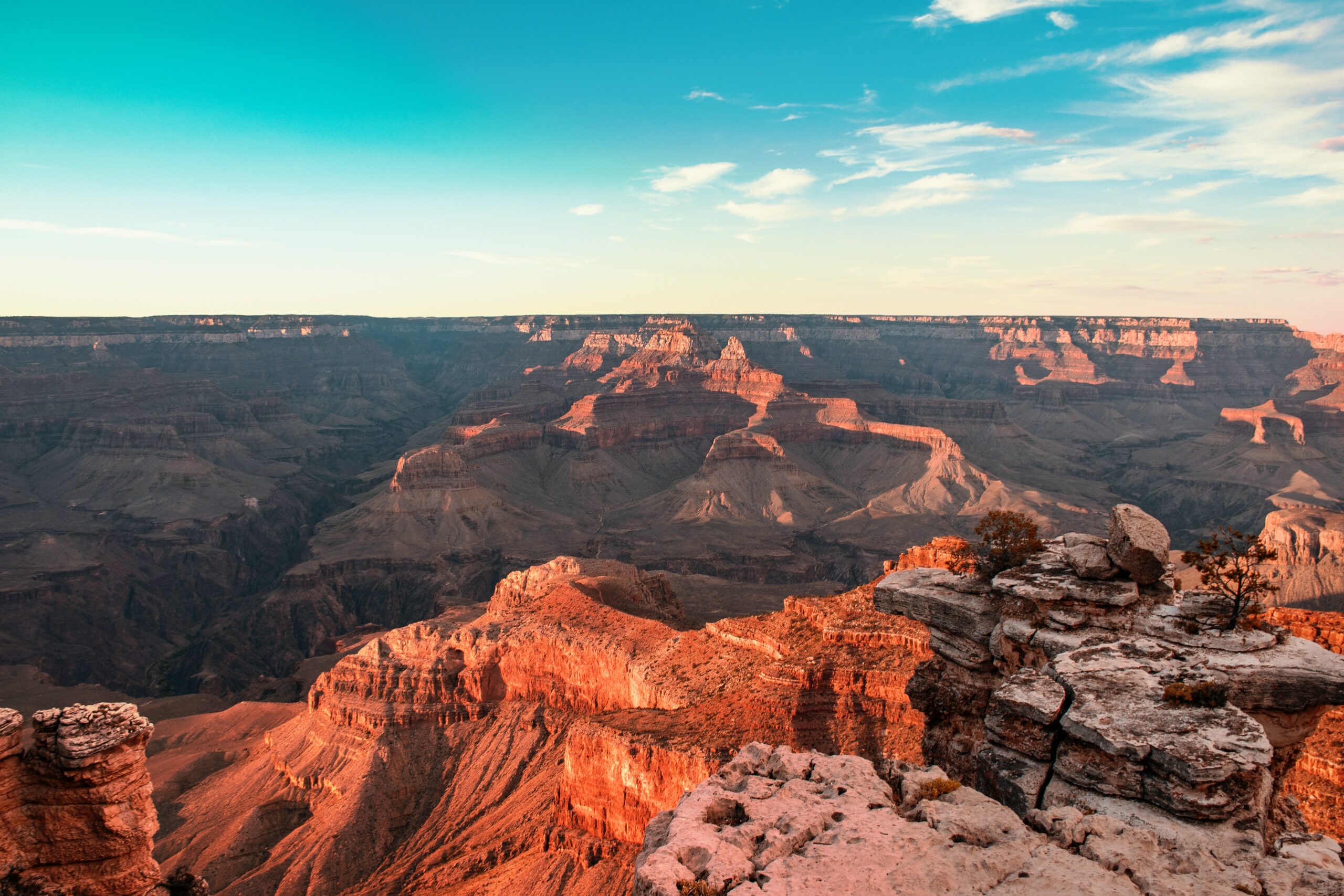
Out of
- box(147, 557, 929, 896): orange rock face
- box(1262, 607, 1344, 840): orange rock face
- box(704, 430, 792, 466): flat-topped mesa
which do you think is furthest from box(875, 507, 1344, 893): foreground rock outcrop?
box(704, 430, 792, 466): flat-topped mesa

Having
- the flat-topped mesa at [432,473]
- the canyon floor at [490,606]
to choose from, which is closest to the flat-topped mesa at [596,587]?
the canyon floor at [490,606]

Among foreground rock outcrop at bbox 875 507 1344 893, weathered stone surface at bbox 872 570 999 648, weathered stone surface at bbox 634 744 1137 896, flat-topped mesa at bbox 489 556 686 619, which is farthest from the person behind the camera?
flat-topped mesa at bbox 489 556 686 619

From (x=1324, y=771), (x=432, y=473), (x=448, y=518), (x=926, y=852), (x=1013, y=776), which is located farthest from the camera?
(x=432, y=473)

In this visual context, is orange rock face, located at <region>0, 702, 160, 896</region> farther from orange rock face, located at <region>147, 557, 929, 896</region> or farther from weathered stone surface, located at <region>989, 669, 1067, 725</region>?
weathered stone surface, located at <region>989, 669, 1067, 725</region>

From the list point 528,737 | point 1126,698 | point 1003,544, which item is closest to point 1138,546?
point 1003,544

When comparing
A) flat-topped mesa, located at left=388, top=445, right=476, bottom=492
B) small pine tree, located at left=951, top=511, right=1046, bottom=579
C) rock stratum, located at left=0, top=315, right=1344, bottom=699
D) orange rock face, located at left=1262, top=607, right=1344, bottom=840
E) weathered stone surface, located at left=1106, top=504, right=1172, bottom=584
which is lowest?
rock stratum, located at left=0, top=315, right=1344, bottom=699

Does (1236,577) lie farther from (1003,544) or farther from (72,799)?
(72,799)

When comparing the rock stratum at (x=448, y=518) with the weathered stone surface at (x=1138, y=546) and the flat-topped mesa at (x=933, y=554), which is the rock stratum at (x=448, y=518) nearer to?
the flat-topped mesa at (x=933, y=554)
